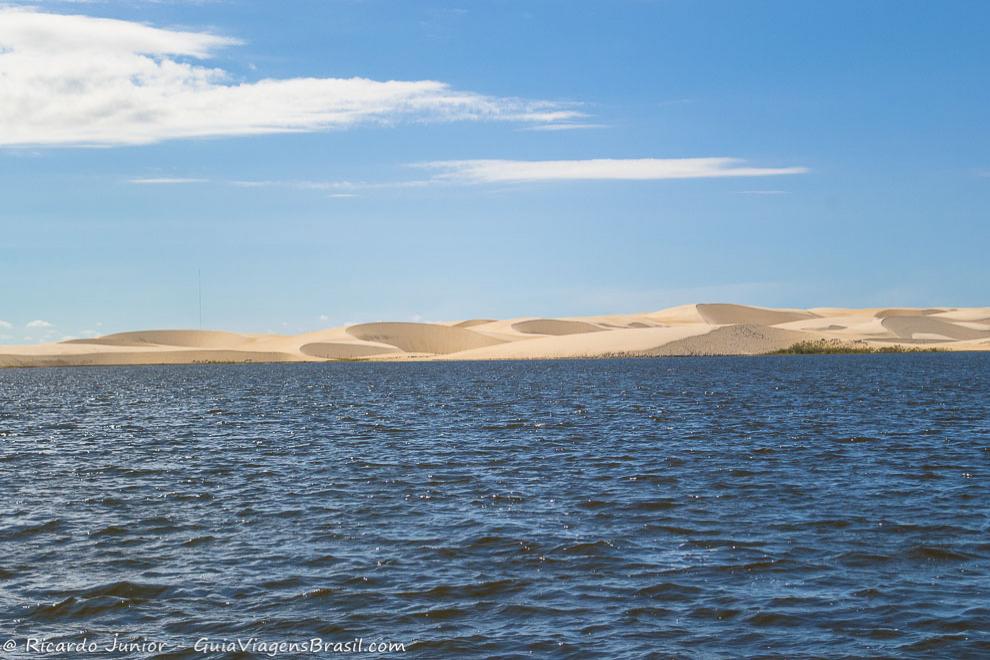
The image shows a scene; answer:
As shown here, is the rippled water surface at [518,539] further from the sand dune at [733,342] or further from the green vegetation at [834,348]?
the green vegetation at [834,348]

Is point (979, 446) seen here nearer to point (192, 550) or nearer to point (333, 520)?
point (333, 520)

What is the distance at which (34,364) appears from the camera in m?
175

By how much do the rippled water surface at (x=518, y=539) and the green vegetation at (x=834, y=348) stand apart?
377 ft

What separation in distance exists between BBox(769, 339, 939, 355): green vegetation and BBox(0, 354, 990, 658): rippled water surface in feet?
377

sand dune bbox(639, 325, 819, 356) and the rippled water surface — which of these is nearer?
the rippled water surface

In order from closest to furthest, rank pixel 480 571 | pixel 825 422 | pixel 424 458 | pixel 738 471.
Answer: pixel 480 571
pixel 738 471
pixel 424 458
pixel 825 422

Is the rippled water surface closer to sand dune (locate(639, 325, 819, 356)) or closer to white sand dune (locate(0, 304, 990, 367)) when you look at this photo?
sand dune (locate(639, 325, 819, 356))

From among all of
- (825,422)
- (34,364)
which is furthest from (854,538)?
(34,364)

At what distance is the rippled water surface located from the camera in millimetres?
12867

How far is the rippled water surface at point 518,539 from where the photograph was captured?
1287 centimetres

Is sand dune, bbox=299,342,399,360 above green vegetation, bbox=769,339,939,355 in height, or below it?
above

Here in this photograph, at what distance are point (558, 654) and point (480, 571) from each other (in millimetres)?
3590

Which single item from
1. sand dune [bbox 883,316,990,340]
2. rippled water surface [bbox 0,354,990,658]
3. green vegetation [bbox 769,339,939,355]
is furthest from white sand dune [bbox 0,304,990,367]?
rippled water surface [bbox 0,354,990,658]

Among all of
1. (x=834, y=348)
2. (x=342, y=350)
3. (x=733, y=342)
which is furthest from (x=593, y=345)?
(x=342, y=350)
